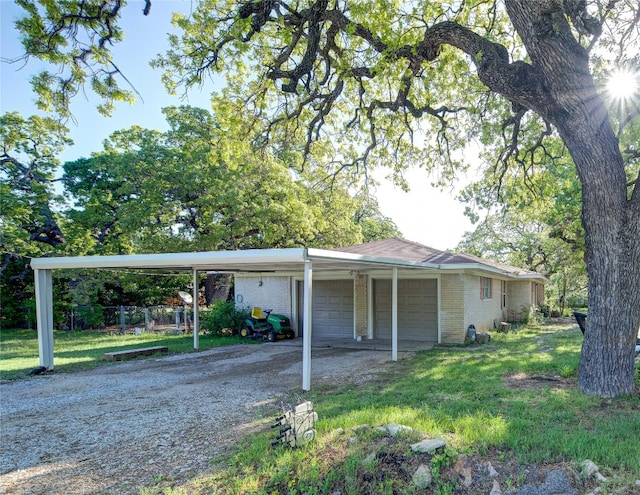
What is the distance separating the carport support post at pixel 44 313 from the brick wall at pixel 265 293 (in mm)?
6776

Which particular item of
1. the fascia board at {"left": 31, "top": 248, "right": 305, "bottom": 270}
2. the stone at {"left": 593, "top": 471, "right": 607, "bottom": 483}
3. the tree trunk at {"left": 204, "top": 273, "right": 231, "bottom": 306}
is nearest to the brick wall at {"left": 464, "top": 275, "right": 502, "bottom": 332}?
the fascia board at {"left": 31, "top": 248, "right": 305, "bottom": 270}

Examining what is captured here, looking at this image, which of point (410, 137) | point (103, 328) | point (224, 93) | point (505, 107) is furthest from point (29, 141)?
point (505, 107)

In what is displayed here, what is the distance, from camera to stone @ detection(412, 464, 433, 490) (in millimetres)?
3287

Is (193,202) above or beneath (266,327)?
above

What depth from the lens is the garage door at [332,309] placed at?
1382 cm

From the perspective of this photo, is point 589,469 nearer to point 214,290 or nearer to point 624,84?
point 624,84

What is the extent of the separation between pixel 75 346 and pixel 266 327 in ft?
20.0

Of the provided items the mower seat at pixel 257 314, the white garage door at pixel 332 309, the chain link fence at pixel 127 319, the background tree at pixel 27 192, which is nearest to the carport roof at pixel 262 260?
the white garage door at pixel 332 309

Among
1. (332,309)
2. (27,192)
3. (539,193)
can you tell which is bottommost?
(332,309)

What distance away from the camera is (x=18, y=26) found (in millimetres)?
5750

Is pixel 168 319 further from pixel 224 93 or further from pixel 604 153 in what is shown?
pixel 604 153

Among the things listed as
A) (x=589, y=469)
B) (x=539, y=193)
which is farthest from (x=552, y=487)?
(x=539, y=193)

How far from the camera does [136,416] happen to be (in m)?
5.69

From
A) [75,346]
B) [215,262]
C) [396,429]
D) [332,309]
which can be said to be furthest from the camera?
[332,309]
